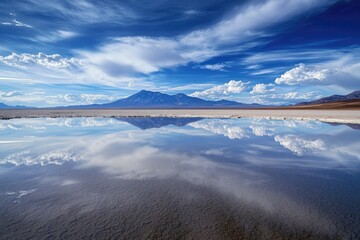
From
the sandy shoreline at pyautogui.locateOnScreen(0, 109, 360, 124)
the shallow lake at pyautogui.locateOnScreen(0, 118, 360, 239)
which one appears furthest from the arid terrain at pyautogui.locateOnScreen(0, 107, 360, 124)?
the shallow lake at pyautogui.locateOnScreen(0, 118, 360, 239)

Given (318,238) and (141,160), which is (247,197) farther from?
(141,160)

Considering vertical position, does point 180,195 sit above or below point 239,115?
below

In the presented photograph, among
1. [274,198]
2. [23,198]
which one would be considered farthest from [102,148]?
[274,198]

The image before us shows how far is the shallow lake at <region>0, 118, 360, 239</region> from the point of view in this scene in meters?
3.73

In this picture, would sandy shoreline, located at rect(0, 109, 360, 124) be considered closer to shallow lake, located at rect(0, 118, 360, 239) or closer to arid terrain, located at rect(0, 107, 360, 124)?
arid terrain, located at rect(0, 107, 360, 124)

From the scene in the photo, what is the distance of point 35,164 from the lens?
7809mm

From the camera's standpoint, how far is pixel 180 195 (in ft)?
16.8

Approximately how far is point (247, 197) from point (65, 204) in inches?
150

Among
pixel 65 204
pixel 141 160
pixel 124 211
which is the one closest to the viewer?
pixel 124 211

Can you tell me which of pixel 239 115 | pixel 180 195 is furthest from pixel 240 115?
pixel 180 195

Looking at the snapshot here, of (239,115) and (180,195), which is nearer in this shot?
(180,195)

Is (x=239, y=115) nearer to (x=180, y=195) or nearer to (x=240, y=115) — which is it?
(x=240, y=115)

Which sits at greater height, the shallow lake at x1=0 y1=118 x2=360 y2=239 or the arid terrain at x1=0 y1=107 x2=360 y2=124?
the arid terrain at x1=0 y1=107 x2=360 y2=124

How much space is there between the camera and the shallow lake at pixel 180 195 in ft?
12.2
